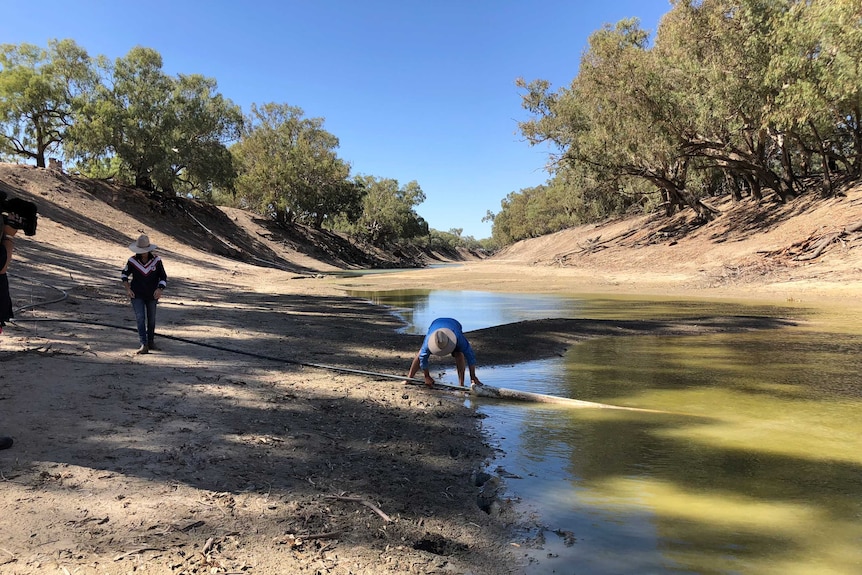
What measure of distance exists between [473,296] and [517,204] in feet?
356

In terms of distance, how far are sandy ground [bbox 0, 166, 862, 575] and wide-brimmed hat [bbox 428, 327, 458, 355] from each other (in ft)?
2.40

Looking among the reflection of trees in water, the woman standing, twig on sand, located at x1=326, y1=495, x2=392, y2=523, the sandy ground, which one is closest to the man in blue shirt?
the sandy ground

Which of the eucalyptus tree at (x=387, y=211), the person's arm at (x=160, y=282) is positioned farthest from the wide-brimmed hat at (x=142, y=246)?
the eucalyptus tree at (x=387, y=211)

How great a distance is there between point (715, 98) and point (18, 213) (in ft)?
86.6

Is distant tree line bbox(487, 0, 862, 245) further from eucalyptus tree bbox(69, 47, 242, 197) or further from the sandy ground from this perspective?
eucalyptus tree bbox(69, 47, 242, 197)

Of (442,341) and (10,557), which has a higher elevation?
(442,341)

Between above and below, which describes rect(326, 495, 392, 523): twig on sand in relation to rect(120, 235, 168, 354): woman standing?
below

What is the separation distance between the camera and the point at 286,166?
52844 mm

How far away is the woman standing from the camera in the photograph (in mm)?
7691

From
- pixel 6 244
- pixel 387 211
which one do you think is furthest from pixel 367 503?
pixel 387 211

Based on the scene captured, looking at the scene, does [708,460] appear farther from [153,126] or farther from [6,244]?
[153,126]

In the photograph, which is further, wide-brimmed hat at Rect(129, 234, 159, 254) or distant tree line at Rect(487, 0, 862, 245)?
distant tree line at Rect(487, 0, 862, 245)

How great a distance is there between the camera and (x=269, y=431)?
5137 mm

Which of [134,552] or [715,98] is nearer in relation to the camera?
[134,552]
